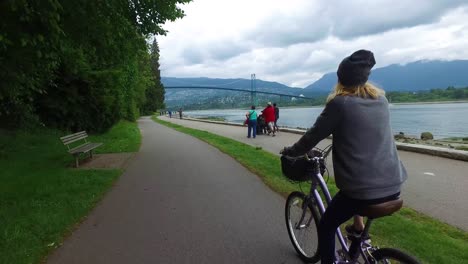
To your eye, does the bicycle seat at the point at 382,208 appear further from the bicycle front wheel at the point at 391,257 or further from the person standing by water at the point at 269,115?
the person standing by water at the point at 269,115

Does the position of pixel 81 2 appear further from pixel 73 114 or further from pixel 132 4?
pixel 73 114

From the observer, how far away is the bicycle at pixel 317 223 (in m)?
2.75

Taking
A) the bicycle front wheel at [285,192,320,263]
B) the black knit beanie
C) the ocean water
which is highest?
the black knit beanie

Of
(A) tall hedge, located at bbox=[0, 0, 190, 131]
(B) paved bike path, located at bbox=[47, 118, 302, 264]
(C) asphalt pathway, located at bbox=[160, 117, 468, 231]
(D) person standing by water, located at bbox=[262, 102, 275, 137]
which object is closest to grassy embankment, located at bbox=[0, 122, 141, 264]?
(B) paved bike path, located at bbox=[47, 118, 302, 264]

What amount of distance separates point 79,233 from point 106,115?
53.8 ft

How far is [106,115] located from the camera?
68.2ft

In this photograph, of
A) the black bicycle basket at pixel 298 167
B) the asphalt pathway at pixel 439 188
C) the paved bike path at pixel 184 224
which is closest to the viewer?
the black bicycle basket at pixel 298 167

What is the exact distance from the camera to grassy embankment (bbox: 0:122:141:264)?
4.70 metres

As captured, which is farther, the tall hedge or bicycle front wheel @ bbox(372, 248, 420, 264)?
the tall hedge

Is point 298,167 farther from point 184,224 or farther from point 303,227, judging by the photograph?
point 184,224

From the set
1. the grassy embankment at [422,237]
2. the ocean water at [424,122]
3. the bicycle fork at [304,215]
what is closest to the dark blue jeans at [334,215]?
the bicycle fork at [304,215]

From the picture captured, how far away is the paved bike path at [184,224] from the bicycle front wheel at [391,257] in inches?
57.9

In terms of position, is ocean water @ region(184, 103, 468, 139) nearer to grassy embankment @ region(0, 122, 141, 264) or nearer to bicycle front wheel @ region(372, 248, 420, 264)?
bicycle front wheel @ region(372, 248, 420, 264)

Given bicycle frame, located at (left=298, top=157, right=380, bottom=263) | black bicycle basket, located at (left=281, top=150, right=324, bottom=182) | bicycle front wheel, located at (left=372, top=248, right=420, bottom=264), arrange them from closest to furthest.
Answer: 1. bicycle front wheel, located at (left=372, top=248, right=420, bottom=264)
2. bicycle frame, located at (left=298, top=157, right=380, bottom=263)
3. black bicycle basket, located at (left=281, top=150, right=324, bottom=182)
